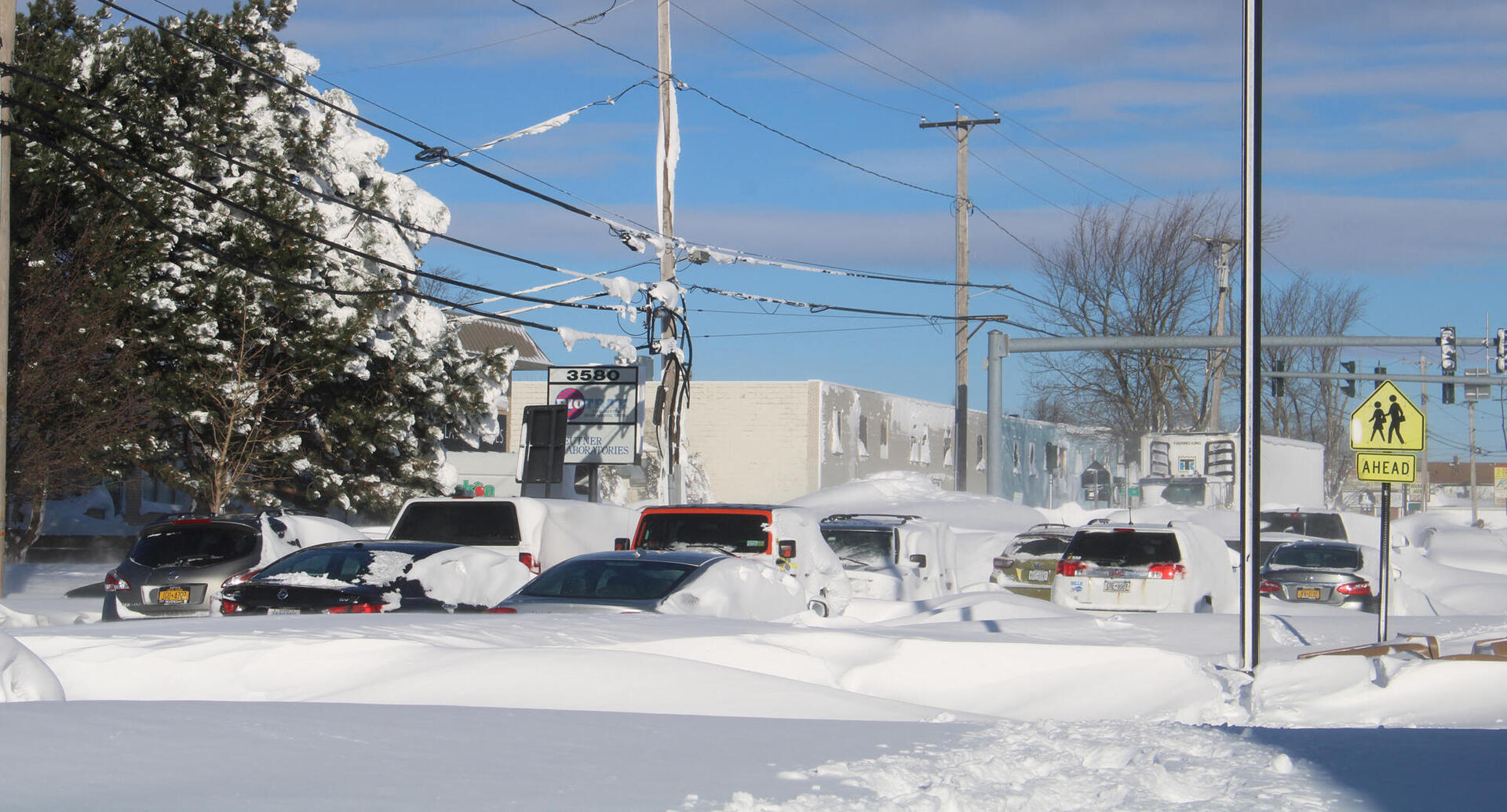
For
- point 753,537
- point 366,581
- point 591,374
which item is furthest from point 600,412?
Result: point 366,581

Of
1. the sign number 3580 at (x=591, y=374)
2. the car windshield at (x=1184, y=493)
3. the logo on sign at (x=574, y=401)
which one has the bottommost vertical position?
the car windshield at (x=1184, y=493)

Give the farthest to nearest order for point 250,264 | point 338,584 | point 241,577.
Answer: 1. point 250,264
2. point 241,577
3. point 338,584

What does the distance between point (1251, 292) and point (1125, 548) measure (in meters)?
7.48

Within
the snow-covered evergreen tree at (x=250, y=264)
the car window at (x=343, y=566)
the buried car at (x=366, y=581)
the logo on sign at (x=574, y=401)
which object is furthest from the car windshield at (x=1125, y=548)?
the logo on sign at (x=574, y=401)

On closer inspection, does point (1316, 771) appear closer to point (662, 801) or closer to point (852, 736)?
point (852, 736)

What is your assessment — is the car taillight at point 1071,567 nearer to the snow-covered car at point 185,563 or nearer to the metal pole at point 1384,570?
the metal pole at point 1384,570

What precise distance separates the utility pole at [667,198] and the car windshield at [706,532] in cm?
1047

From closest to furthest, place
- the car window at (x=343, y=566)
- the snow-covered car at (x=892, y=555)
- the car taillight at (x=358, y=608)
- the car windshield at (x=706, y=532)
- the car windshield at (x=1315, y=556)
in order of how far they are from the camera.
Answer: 1. the car taillight at (x=358, y=608)
2. the car window at (x=343, y=566)
3. the car windshield at (x=706, y=532)
4. the snow-covered car at (x=892, y=555)
5. the car windshield at (x=1315, y=556)

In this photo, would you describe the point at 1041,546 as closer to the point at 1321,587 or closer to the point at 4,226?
the point at 1321,587

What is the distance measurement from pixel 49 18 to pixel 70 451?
31.8 ft

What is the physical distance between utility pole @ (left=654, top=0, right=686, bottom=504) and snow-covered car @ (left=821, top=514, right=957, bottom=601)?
7104 millimetres

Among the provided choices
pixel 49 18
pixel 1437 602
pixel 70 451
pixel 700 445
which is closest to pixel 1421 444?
pixel 1437 602

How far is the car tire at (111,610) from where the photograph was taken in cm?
1452

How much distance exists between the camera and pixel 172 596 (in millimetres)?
14688
